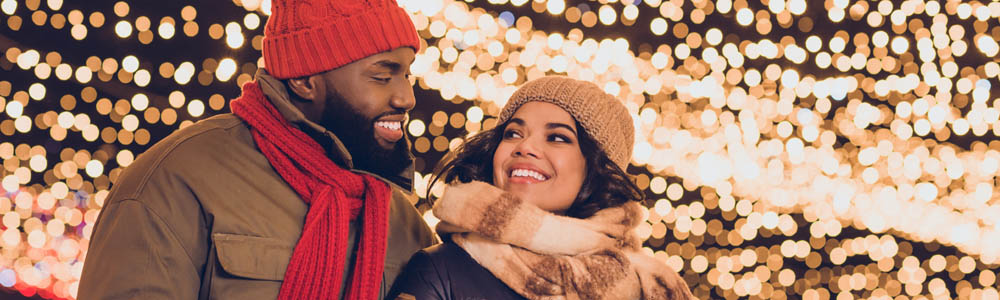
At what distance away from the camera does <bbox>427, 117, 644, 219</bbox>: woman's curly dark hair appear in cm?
193

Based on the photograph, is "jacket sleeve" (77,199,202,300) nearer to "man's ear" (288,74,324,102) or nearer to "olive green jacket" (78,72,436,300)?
"olive green jacket" (78,72,436,300)

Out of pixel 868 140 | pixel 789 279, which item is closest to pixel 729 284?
pixel 789 279

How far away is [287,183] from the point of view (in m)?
1.68

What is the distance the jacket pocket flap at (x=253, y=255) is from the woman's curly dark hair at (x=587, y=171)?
51 centimetres

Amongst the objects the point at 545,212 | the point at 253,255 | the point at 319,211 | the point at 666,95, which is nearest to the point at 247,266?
the point at 253,255

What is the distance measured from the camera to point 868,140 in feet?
11.5

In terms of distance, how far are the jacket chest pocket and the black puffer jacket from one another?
215mm

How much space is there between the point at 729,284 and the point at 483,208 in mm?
2418

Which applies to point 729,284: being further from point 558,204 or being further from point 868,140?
point 558,204

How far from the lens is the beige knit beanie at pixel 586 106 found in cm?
190

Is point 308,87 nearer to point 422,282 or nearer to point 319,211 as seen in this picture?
point 319,211

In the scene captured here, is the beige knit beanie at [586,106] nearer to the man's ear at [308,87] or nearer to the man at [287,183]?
the man at [287,183]

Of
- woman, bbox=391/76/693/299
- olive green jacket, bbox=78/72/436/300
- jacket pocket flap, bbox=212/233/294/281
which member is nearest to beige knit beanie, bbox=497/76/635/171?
woman, bbox=391/76/693/299

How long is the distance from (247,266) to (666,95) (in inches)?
85.5
